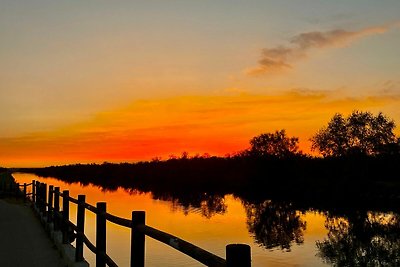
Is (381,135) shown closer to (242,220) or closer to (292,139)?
(292,139)

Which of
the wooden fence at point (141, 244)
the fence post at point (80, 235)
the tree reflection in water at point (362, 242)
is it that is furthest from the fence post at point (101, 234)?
the tree reflection in water at point (362, 242)

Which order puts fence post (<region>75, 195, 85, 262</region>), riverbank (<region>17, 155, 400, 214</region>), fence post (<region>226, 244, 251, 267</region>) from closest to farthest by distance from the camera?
1. fence post (<region>226, 244, 251, 267</region>)
2. fence post (<region>75, 195, 85, 262</region>)
3. riverbank (<region>17, 155, 400, 214</region>)

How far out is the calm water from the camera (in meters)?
21.8

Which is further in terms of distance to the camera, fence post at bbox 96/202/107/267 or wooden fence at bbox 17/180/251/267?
fence post at bbox 96/202/107/267

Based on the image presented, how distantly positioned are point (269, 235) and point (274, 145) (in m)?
69.2

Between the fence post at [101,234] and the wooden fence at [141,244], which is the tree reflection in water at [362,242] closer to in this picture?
the wooden fence at [141,244]

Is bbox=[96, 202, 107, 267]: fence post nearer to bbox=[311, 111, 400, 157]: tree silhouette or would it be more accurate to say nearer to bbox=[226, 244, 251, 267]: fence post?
bbox=[226, 244, 251, 267]: fence post

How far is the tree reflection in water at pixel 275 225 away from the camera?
2773cm

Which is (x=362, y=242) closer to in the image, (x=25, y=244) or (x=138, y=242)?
(x=25, y=244)

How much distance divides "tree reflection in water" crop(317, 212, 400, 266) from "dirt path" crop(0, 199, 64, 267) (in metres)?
13.2

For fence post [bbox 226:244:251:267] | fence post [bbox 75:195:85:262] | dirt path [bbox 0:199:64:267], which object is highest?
fence post [bbox 226:244:251:267]

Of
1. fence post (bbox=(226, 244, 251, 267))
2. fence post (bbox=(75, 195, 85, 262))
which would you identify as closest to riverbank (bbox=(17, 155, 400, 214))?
fence post (bbox=(75, 195, 85, 262))

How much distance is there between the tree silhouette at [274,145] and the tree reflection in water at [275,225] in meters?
46.4

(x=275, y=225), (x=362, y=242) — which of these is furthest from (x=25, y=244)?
(x=275, y=225)
